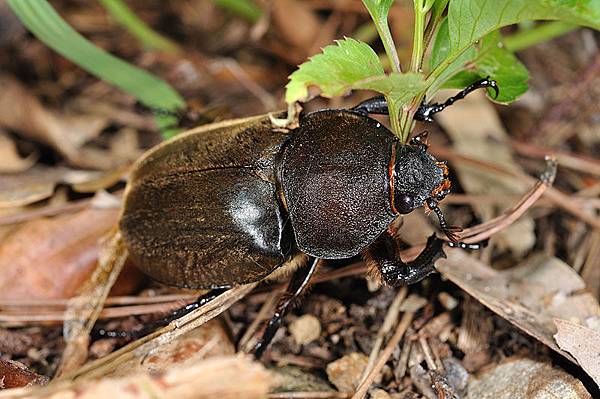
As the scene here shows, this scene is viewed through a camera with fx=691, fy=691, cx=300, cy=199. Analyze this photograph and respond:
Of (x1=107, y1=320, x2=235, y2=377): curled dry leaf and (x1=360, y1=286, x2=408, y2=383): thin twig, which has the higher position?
(x1=360, y1=286, x2=408, y2=383): thin twig

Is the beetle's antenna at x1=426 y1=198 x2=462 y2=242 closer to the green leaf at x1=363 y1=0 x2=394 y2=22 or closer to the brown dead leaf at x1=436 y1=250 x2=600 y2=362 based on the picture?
the brown dead leaf at x1=436 y1=250 x2=600 y2=362

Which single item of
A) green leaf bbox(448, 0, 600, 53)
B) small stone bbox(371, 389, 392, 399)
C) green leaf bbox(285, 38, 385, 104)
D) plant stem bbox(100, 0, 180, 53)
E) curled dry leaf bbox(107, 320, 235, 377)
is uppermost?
green leaf bbox(448, 0, 600, 53)

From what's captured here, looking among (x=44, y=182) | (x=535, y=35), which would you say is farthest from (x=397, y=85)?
(x=44, y=182)

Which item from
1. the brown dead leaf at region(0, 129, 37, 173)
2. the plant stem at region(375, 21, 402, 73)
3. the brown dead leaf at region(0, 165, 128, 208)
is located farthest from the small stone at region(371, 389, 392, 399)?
the brown dead leaf at region(0, 129, 37, 173)

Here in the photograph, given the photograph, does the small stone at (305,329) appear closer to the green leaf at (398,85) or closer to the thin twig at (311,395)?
the thin twig at (311,395)

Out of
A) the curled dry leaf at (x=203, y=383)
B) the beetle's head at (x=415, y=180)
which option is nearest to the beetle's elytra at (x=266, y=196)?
the beetle's head at (x=415, y=180)

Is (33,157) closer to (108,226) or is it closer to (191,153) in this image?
(108,226)

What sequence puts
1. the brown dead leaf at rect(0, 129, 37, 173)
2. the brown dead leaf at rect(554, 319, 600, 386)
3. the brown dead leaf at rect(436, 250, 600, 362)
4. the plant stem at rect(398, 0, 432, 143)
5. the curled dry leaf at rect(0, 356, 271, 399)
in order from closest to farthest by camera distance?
1. the curled dry leaf at rect(0, 356, 271, 399)
2. the plant stem at rect(398, 0, 432, 143)
3. the brown dead leaf at rect(554, 319, 600, 386)
4. the brown dead leaf at rect(436, 250, 600, 362)
5. the brown dead leaf at rect(0, 129, 37, 173)

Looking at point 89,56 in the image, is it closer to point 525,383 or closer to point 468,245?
point 468,245
